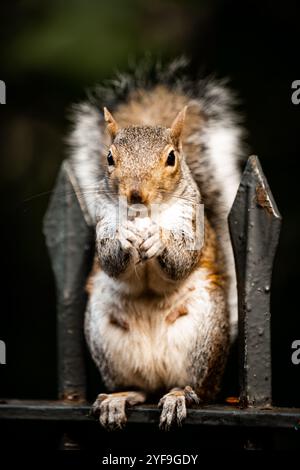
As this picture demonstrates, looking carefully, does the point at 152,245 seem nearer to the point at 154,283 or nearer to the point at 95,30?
the point at 154,283

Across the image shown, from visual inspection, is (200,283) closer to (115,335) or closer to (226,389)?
(115,335)

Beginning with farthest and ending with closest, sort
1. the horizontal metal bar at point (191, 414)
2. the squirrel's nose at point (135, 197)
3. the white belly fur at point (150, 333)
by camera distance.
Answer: the white belly fur at point (150, 333)
the squirrel's nose at point (135, 197)
the horizontal metal bar at point (191, 414)

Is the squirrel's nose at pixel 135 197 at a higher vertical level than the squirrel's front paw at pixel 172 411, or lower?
higher

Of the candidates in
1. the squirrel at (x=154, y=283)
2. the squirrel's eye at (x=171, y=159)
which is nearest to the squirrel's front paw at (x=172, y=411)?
the squirrel at (x=154, y=283)

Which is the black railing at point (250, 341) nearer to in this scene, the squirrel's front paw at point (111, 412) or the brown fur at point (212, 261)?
the squirrel's front paw at point (111, 412)

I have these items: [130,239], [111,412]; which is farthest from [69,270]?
[111,412]

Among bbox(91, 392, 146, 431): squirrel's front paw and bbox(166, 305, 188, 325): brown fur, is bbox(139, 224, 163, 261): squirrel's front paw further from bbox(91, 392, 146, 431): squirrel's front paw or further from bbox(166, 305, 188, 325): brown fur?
bbox(91, 392, 146, 431): squirrel's front paw
